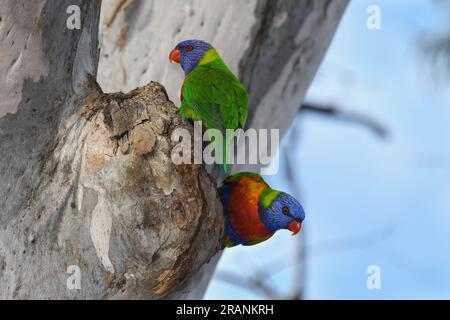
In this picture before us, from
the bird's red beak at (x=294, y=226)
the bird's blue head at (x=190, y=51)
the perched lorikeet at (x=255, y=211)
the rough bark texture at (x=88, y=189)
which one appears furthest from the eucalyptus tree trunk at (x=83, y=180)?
the bird's blue head at (x=190, y=51)

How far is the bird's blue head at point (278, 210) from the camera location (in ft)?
5.32

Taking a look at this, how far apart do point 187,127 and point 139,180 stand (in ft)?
0.53

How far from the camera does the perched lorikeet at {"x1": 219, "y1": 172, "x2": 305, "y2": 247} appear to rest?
1626mm

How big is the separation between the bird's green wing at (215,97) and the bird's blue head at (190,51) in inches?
3.1

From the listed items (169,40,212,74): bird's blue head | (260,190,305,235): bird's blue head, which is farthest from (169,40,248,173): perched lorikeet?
(260,190,305,235): bird's blue head

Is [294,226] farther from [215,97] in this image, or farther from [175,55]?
[175,55]

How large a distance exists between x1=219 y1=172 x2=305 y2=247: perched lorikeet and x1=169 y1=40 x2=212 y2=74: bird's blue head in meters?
0.47

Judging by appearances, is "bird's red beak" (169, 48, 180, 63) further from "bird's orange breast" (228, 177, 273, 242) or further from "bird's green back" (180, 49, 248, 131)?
"bird's orange breast" (228, 177, 273, 242)

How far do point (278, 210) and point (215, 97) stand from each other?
347 mm

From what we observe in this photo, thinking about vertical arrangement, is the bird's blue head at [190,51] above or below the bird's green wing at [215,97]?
above

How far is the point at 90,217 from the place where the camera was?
1.46 m

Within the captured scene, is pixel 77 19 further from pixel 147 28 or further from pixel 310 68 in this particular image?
pixel 310 68

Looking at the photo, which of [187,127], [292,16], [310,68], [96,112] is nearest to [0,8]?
[96,112]

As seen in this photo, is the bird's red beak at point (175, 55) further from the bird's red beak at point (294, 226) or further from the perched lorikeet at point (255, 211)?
the bird's red beak at point (294, 226)
